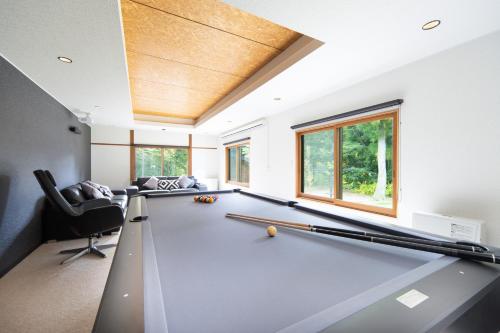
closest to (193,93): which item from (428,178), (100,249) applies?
(100,249)

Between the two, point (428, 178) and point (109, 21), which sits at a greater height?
point (109, 21)

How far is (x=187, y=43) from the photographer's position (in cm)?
222

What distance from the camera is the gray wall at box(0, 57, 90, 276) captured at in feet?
7.30

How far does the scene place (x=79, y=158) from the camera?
4.82m

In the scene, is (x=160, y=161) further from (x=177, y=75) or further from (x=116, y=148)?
(x=177, y=75)

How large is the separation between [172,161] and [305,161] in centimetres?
488

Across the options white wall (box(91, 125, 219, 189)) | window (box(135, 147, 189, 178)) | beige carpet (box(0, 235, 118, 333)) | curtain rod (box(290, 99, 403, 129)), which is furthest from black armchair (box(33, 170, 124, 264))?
window (box(135, 147, 189, 178))

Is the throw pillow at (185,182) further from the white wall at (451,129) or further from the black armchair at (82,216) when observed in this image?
the white wall at (451,129)

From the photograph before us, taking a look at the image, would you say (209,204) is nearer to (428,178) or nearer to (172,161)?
(428,178)

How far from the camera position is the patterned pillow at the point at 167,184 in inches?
239

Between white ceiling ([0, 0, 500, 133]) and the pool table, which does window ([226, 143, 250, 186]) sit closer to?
white ceiling ([0, 0, 500, 133])

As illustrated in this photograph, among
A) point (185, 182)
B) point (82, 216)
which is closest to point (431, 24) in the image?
point (82, 216)

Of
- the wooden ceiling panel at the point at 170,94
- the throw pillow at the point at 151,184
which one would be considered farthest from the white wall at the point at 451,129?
the throw pillow at the point at 151,184

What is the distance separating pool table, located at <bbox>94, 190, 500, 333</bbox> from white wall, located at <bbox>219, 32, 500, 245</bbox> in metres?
1.31
